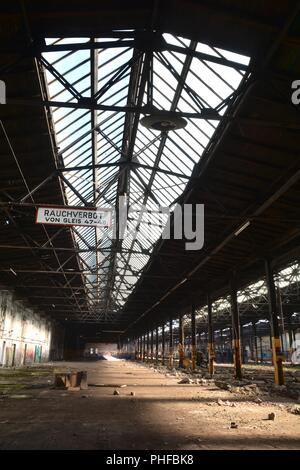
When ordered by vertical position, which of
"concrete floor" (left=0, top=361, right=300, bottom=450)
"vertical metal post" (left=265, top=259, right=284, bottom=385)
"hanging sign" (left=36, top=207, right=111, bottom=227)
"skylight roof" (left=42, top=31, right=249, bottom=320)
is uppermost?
"skylight roof" (left=42, top=31, right=249, bottom=320)

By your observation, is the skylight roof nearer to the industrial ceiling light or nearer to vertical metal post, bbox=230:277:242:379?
the industrial ceiling light

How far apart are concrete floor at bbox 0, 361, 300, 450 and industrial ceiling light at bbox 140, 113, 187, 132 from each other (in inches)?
260

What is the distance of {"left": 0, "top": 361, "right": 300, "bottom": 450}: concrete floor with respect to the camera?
21.9 feet

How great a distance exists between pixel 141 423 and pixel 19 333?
29523mm

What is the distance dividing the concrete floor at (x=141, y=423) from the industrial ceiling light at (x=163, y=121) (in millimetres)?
6600

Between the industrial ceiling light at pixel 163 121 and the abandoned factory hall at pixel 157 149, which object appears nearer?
the abandoned factory hall at pixel 157 149

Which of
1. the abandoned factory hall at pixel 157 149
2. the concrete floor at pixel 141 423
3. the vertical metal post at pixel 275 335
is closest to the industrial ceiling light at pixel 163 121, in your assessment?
the abandoned factory hall at pixel 157 149

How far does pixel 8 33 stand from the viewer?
7.47 metres

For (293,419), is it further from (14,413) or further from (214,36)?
(214,36)

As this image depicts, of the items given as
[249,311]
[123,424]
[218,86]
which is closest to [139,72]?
[218,86]

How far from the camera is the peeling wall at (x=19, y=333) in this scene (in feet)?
98.4

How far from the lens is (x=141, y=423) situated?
28.4 feet

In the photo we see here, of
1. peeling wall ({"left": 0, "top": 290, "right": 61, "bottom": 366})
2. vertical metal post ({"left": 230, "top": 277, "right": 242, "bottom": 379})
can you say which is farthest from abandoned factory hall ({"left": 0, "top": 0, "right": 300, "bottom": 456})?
peeling wall ({"left": 0, "top": 290, "right": 61, "bottom": 366})

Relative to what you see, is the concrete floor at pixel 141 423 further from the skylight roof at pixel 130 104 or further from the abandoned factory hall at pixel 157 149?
the skylight roof at pixel 130 104
